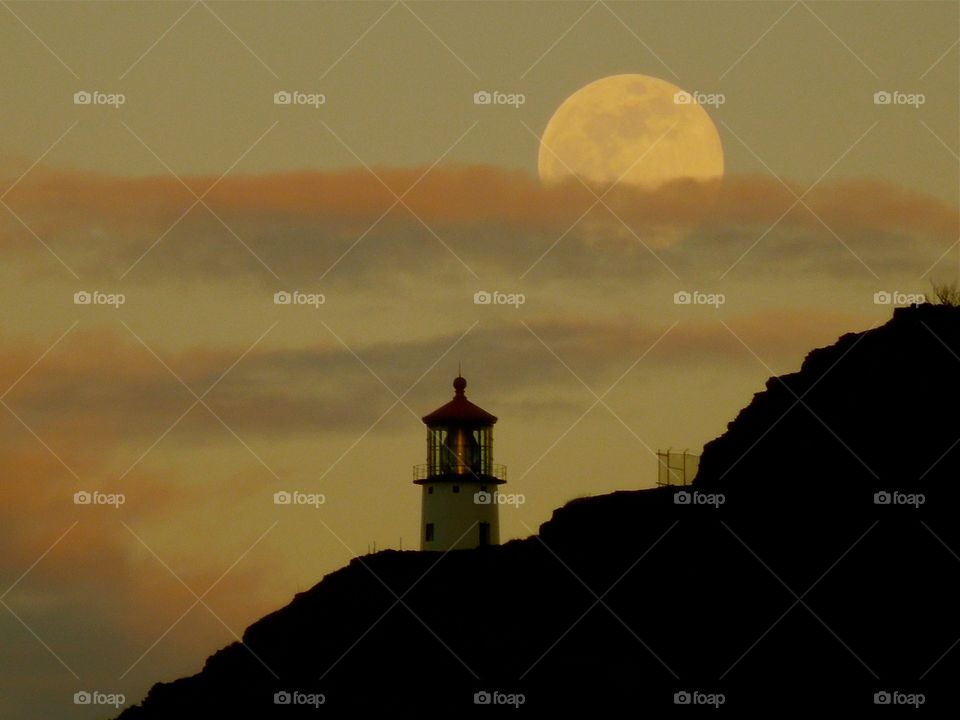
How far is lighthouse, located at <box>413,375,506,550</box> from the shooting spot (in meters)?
114

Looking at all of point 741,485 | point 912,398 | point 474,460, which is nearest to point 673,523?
point 741,485

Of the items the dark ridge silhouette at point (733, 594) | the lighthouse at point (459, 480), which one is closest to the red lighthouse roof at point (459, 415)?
the lighthouse at point (459, 480)

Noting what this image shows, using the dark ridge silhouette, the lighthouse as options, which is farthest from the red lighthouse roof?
the dark ridge silhouette

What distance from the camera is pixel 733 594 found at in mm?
85562

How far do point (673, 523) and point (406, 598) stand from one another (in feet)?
31.5

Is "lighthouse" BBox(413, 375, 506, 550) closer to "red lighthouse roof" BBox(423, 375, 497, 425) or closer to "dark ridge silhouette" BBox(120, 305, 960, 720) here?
"red lighthouse roof" BBox(423, 375, 497, 425)

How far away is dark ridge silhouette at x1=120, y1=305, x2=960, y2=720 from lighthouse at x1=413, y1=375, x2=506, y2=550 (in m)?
19.3

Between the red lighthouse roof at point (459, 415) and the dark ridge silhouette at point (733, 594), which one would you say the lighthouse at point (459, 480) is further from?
the dark ridge silhouette at point (733, 594)

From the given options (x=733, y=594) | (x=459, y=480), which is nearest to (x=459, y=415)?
(x=459, y=480)

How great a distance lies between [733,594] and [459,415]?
32964 mm

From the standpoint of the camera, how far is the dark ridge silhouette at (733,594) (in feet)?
268

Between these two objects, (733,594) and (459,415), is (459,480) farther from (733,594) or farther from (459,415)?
(733,594)

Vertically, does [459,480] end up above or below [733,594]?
above

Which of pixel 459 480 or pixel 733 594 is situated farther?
pixel 459 480
